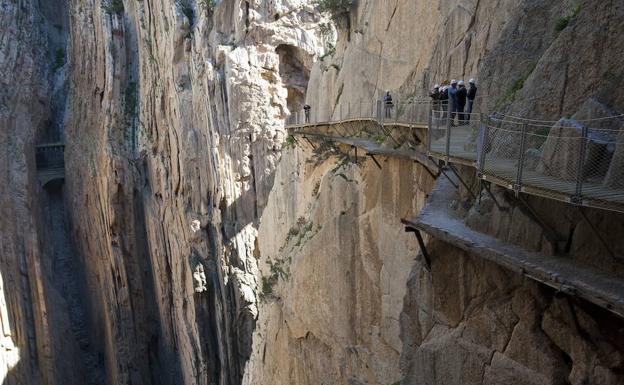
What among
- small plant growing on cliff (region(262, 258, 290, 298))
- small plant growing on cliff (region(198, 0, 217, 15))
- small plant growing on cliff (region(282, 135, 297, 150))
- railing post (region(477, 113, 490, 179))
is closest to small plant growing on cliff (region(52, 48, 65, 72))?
small plant growing on cliff (region(198, 0, 217, 15))

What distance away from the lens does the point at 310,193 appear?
1744 cm

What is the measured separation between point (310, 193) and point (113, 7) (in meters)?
30.0

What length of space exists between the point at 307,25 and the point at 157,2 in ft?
35.5

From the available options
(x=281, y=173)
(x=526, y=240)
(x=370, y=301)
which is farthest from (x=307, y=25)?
(x=526, y=240)

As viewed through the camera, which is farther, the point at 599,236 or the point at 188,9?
the point at 188,9

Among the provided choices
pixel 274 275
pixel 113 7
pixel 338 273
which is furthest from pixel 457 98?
pixel 113 7

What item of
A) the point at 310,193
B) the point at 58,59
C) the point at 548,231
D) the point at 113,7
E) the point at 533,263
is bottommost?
the point at 310,193

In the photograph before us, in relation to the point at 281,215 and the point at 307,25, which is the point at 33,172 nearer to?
the point at 307,25

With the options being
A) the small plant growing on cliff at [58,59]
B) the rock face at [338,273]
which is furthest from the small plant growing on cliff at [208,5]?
the small plant growing on cliff at [58,59]

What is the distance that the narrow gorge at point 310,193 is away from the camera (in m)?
5.23

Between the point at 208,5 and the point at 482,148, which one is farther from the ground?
the point at 208,5

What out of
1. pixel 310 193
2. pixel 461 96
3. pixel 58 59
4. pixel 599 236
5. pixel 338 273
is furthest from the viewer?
pixel 58 59

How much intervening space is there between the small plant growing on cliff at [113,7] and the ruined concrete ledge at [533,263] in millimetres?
38266

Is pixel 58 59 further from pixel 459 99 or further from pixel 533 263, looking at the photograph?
pixel 533 263
